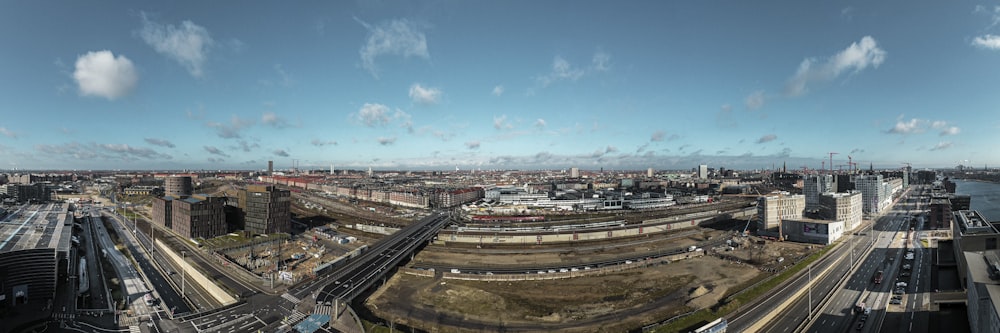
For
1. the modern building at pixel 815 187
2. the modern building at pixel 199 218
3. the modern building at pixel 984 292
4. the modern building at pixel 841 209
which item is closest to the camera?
the modern building at pixel 984 292

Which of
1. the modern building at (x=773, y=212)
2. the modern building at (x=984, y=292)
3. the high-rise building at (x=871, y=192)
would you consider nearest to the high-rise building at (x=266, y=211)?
the modern building at (x=984, y=292)

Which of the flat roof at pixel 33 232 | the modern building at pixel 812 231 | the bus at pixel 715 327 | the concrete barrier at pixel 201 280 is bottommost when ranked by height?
the concrete barrier at pixel 201 280

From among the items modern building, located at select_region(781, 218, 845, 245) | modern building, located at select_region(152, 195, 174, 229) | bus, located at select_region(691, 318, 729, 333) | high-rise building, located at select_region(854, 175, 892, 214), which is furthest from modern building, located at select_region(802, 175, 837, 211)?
modern building, located at select_region(152, 195, 174, 229)

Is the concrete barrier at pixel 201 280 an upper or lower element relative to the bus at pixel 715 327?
lower

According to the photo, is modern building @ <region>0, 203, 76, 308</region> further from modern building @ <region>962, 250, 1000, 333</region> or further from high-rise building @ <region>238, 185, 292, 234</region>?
modern building @ <region>962, 250, 1000, 333</region>

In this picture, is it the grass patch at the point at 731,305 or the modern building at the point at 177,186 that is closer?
the grass patch at the point at 731,305

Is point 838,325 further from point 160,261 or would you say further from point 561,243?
point 160,261

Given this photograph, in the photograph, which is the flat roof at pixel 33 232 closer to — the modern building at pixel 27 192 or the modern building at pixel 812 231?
the modern building at pixel 27 192
